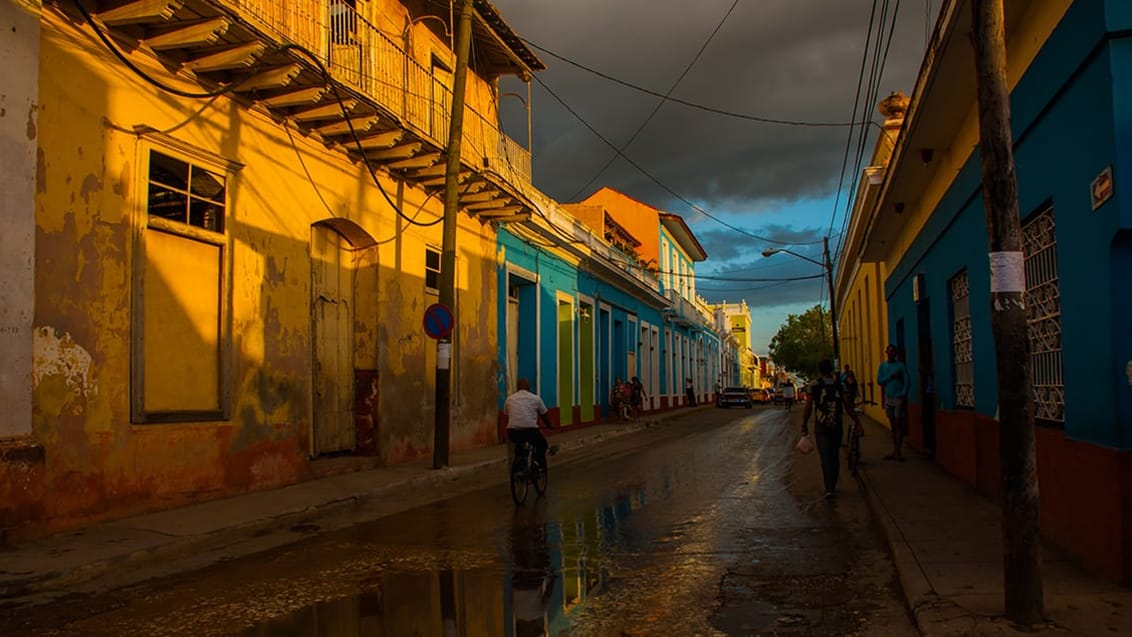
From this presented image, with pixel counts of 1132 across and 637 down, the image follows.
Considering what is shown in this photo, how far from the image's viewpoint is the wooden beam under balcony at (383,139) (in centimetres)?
1358

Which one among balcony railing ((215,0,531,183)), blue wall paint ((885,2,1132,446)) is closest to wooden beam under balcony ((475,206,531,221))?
balcony railing ((215,0,531,183))

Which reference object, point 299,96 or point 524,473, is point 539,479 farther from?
point 299,96

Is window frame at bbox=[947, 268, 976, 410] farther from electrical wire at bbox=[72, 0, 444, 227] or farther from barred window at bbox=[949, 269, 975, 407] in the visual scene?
electrical wire at bbox=[72, 0, 444, 227]

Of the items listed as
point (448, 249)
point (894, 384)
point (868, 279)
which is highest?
point (868, 279)

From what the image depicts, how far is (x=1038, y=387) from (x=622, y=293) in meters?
26.2

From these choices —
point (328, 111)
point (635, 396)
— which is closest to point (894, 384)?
point (328, 111)

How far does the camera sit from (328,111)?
484 inches

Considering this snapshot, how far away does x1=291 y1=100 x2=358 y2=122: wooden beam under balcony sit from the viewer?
1219 cm

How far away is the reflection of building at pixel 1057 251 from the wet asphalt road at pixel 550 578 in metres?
1.42

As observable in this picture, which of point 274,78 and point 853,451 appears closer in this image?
point 274,78

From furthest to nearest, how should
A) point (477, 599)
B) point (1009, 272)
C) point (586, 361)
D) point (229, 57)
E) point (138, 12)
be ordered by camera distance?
1. point (586, 361)
2. point (229, 57)
3. point (138, 12)
4. point (477, 599)
5. point (1009, 272)

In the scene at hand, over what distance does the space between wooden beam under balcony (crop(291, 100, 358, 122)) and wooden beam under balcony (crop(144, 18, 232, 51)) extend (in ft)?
7.93

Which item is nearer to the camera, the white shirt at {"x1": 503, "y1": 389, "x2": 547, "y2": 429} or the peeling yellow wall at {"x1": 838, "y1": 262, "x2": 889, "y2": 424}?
the white shirt at {"x1": 503, "y1": 389, "x2": 547, "y2": 429}

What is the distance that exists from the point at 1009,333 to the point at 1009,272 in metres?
0.33
